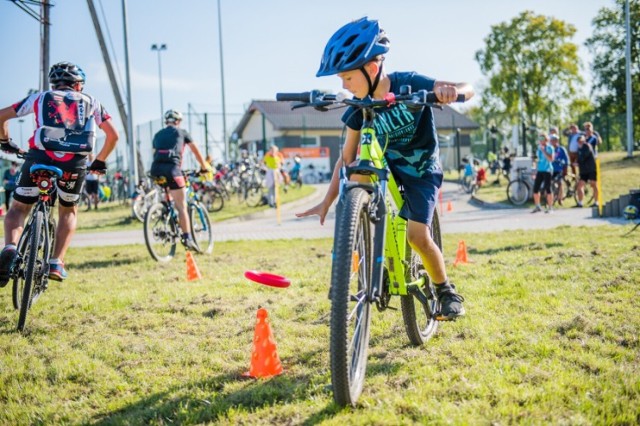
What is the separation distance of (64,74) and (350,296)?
399 centimetres

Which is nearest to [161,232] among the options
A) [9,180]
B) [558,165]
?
[558,165]

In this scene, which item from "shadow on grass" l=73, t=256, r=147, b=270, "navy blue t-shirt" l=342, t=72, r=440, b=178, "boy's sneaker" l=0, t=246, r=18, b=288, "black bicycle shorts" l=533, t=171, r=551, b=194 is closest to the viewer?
"navy blue t-shirt" l=342, t=72, r=440, b=178

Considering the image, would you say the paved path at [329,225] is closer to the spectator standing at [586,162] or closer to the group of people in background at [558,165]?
the group of people in background at [558,165]

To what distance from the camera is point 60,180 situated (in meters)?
5.55

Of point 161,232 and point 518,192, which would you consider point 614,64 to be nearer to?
point 518,192

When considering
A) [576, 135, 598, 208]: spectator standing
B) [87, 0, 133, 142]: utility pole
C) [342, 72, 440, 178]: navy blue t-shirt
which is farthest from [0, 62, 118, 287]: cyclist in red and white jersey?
[87, 0, 133, 142]: utility pole

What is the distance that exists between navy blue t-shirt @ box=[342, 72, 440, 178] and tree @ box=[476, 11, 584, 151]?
52.4 m

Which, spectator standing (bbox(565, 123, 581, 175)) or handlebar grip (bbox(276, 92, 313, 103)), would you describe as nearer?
handlebar grip (bbox(276, 92, 313, 103))

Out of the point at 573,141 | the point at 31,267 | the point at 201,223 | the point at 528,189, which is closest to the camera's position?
the point at 31,267

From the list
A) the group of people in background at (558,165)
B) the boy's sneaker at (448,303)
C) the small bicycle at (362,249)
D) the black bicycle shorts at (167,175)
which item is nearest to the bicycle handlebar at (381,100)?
the small bicycle at (362,249)

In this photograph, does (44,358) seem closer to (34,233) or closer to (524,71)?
(34,233)

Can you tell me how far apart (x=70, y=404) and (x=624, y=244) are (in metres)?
7.72

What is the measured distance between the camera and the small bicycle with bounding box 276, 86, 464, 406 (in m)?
2.87

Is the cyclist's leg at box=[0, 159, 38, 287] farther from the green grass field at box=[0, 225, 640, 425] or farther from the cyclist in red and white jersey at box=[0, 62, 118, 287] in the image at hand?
the green grass field at box=[0, 225, 640, 425]
